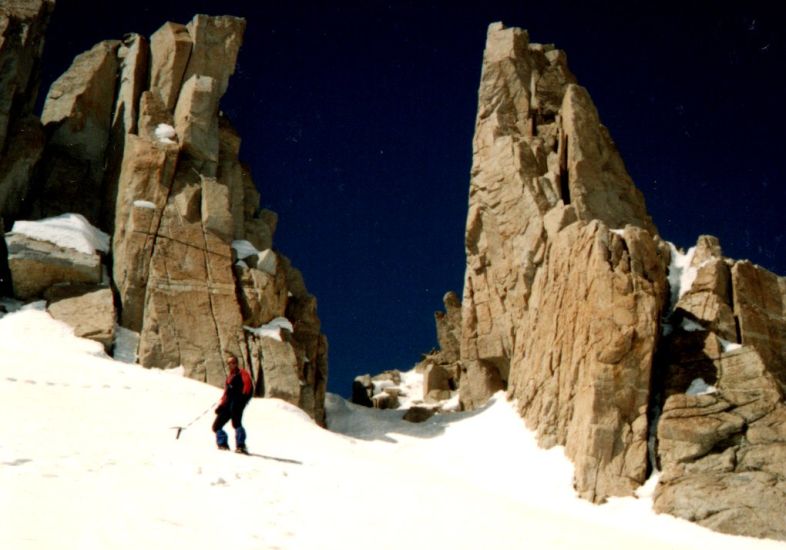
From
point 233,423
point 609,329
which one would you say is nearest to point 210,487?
point 233,423

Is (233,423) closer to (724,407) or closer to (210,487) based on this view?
(210,487)

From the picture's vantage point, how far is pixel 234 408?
1538cm

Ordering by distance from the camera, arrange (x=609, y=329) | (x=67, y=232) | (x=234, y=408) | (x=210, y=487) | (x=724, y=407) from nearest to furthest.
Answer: (x=210, y=487) → (x=234, y=408) → (x=724, y=407) → (x=609, y=329) → (x=67, y=232)

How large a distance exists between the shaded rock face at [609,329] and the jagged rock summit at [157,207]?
1080 centimetres

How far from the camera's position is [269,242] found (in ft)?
135

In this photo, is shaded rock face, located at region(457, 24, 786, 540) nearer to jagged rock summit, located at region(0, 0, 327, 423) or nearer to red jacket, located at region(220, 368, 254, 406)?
jagged rock summit, located at region(0, 0, 327, 423)

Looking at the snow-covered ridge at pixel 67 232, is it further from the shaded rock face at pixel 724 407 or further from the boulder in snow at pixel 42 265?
the shaded rock face at pixel 724 407

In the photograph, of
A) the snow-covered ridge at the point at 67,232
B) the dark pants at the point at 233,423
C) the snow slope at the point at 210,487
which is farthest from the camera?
the snow-covered ridge at the point at 67,232

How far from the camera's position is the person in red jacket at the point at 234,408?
1509cm

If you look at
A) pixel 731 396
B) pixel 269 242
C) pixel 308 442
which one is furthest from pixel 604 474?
pixel 269 242

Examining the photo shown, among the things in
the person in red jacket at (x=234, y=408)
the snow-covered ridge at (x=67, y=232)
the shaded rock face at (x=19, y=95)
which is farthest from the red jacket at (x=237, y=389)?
the shaded rock face at (x=19, y=95)

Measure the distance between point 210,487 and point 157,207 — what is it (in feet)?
86.7


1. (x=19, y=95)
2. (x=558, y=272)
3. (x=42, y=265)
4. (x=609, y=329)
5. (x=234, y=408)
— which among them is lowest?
(x=234, y=408)

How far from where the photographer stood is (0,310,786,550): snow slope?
8.80 metres
